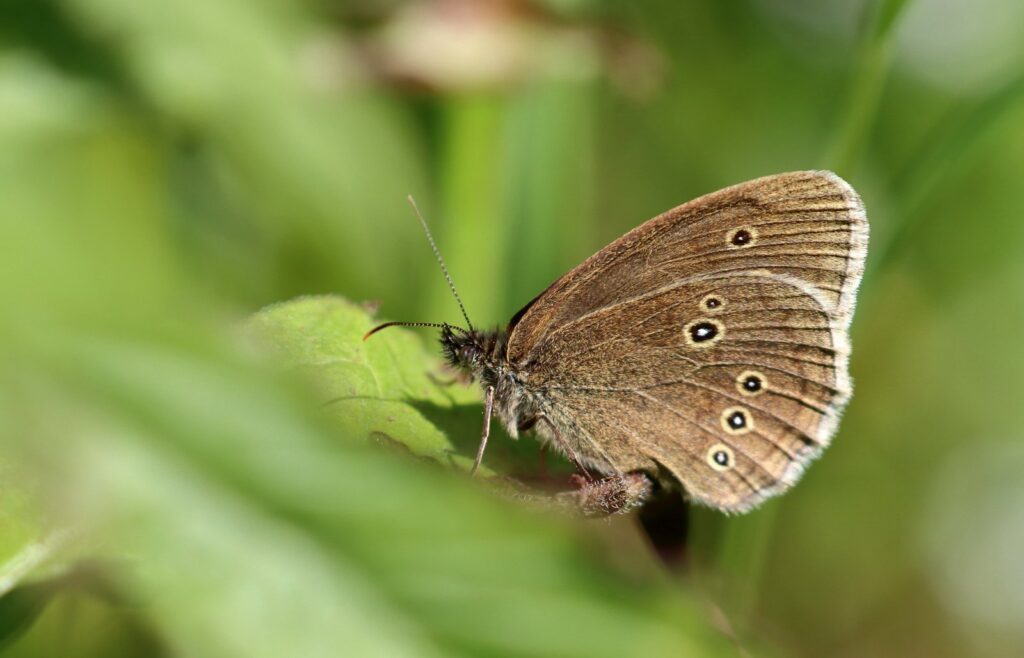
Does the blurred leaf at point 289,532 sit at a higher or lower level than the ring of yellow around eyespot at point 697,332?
higher

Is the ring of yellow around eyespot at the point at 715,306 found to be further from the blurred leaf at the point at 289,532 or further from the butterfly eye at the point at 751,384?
the blurred leaf at the point at 289,532

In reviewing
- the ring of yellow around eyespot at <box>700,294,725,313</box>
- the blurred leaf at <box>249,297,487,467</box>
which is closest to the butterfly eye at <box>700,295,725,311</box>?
the ring of yellow around eyespot at <box>700,294,725,313</box>

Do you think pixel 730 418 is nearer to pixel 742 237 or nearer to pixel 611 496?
pixel 742 237

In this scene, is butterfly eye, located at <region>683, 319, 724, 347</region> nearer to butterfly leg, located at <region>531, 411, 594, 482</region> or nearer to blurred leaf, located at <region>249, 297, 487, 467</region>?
butterfly leg, located at <region>531, 411, 594, 482</region>

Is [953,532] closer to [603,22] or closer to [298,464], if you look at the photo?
[603,22]

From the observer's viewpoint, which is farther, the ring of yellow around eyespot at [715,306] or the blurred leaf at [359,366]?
the ring of yellow around eyespot at [715,306]

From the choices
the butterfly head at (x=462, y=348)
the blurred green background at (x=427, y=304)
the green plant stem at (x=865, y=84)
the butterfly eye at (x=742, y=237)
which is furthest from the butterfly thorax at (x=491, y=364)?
the green plant stem at (x=865, y=84)
